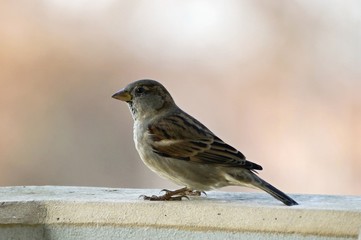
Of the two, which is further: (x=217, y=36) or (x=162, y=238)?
(x=217, y=36)

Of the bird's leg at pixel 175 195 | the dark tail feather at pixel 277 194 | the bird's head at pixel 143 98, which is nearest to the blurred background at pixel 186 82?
the bird's head at pixel 143 98

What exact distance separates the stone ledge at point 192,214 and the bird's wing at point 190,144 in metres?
0.22

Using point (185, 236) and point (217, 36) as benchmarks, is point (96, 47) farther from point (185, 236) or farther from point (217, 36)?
point (185, 236)

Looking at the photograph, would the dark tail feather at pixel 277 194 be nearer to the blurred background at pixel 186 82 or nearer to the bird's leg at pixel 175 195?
the bird's leg at pixel 175 195

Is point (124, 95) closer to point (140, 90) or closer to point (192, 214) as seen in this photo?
point (140, 90)

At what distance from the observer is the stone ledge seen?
2666 millimetres

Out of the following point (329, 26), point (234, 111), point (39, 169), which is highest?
point (329, 26)

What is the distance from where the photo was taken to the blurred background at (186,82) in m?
5.64

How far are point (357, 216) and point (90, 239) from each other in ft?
2.24

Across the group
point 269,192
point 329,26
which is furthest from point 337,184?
point 269,192

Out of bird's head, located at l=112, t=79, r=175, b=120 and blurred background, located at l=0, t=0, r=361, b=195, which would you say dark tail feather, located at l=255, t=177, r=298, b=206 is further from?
blurred background, located at l=0, t=0, r=361, b=195

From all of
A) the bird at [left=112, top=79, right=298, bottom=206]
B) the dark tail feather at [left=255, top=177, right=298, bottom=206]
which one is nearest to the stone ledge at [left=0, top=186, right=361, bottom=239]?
the dark tail feather at [left=255, top=177, right=298, bottom=206]

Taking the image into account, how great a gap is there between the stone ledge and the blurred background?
8.55 ft

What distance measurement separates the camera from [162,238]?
2.73 metres
